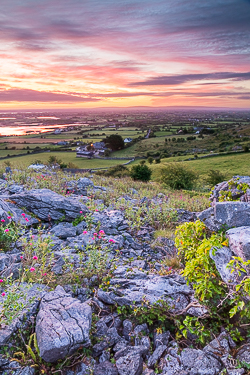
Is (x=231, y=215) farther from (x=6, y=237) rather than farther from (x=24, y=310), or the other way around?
(x=6, y=237)

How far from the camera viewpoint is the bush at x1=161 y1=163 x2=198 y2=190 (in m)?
30.8

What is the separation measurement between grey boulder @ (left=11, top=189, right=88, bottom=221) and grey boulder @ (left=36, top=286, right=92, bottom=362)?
397 centimetres

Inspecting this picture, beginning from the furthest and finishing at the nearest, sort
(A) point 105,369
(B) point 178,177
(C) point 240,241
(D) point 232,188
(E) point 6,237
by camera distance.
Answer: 1. (B) point 178,177
2. (E) point 6,237
3. (D) point 232,188
4. (C) point 240,241
5. (A) point 105,369

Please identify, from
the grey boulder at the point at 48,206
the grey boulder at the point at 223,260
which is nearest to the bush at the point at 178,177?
the grey boulder at the point at 48,206

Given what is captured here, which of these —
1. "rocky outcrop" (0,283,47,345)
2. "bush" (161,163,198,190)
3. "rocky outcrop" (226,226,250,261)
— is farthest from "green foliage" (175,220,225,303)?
"bush" (161,163,198,190)

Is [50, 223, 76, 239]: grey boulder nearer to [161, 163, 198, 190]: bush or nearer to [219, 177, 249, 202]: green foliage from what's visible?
[219, 177, 249, 202]: green foliage

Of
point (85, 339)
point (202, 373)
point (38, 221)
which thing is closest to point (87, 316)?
point (85, 339)

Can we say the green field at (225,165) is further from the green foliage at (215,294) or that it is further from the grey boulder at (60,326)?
the grey boulder at (60,326)

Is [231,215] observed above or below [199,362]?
above

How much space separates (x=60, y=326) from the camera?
360 centimetres

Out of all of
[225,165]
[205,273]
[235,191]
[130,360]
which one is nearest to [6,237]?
[130,360]

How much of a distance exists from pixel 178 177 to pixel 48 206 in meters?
25.1

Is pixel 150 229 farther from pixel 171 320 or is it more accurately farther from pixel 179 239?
pixel 171 320

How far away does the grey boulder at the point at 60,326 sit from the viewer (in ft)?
10.9
